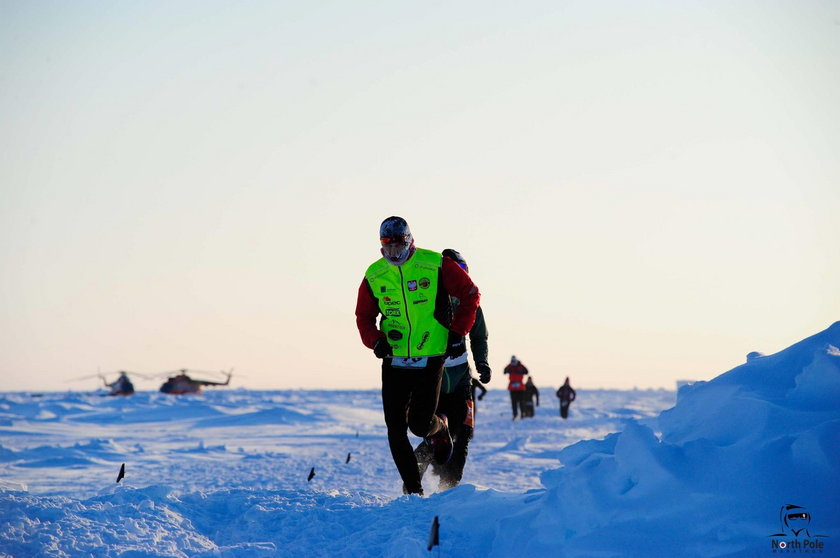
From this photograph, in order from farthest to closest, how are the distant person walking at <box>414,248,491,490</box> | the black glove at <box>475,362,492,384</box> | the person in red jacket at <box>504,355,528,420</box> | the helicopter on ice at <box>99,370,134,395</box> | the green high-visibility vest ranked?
the helicopter on ice at <box>99,370,134,395</box>, the person in red jacket at <box>504,355,528,420</box>, the distant person walking at <box>414,248,491,490</box>, the black glove at <box>475,362,492,384</box>, the green high-visibility vest

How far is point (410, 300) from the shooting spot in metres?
5.31

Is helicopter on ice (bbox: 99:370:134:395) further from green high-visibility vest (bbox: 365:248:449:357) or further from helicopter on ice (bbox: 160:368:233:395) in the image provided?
green high-visibility vest (bbox: 365:248:449:357)

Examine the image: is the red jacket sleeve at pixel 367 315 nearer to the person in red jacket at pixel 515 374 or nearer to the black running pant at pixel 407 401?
the black running pant at pixel 407 401

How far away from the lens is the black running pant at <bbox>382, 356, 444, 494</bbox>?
5.41 metres

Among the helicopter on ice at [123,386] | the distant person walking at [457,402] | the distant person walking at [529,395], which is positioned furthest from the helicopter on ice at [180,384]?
the distant person walking at [457,402]

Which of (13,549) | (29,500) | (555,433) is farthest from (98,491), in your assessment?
(555,433)

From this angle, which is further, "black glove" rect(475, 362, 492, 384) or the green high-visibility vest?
"black glove" rect(475, 362, 492, 384)

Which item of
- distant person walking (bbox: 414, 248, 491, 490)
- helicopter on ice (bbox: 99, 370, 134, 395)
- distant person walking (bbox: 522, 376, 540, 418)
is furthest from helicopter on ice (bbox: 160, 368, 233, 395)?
distant person walking (bbox: 414, 248, 491, 490)

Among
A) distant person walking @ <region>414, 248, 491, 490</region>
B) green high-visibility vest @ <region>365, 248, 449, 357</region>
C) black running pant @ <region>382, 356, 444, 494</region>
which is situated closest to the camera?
green high-visibility vest @ <region>365, 248, 449, 357</region>

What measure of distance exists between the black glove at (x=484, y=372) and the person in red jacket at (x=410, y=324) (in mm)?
466

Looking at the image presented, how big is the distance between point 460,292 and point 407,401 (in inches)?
32.2

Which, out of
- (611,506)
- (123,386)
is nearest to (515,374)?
(611,506)

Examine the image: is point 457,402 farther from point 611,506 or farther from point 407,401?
point 611,506

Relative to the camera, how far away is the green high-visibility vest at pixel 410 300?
208 inches
